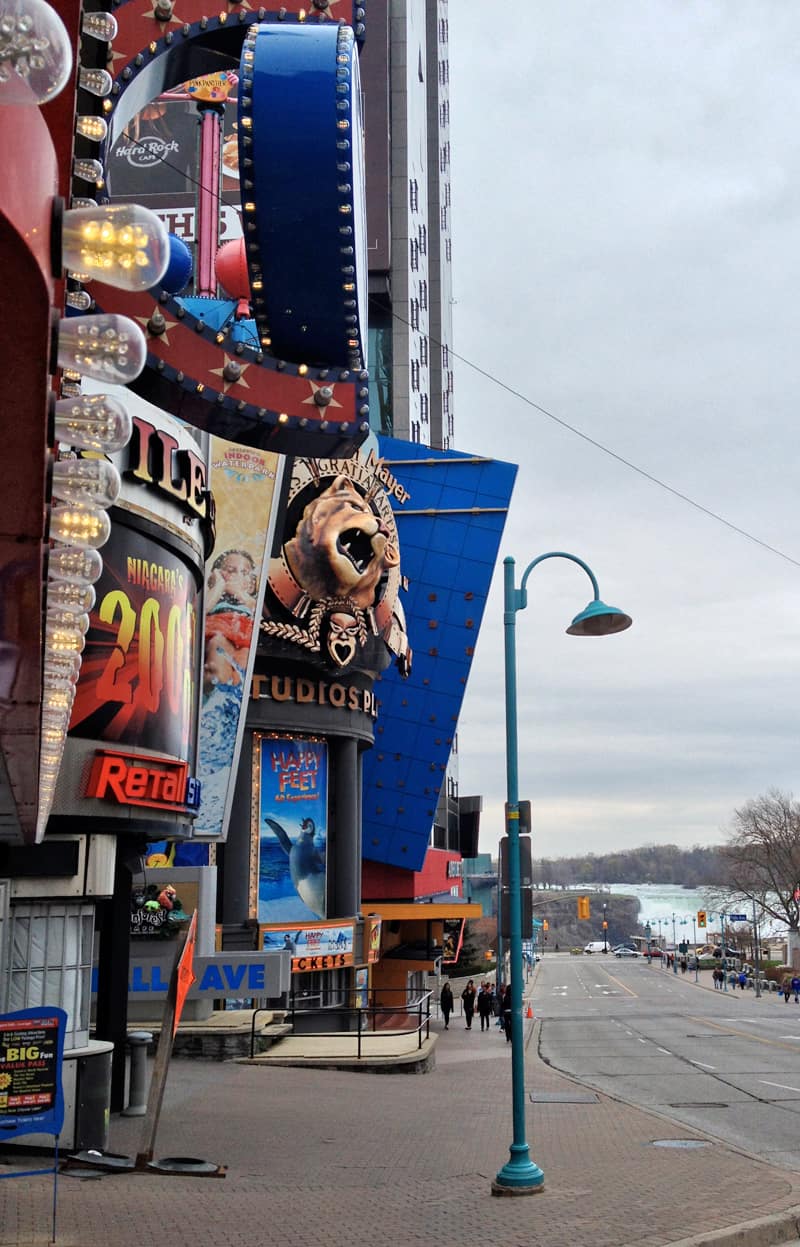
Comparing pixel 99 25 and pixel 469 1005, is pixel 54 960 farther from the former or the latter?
pixel 469 1005

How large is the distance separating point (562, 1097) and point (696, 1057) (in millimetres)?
9512

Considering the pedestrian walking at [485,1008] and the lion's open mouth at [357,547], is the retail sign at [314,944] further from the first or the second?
the lion's open mouth at [357,547]

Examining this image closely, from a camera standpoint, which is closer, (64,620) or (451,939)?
(64,620)

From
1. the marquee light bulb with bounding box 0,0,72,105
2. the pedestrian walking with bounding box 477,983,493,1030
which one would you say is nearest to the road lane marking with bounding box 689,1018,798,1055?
the pedestrian walking with bounding box 477,983,493,1030

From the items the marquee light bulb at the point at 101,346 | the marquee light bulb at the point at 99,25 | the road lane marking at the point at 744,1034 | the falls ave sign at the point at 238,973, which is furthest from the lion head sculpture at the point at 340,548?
the marquee light bulb at the point at 101,346

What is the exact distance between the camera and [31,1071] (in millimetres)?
10508

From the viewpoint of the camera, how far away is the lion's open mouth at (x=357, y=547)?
36031 millimetres

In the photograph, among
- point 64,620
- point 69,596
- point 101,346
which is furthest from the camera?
point 64,620

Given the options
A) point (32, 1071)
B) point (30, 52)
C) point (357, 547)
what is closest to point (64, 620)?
point (30, 52)

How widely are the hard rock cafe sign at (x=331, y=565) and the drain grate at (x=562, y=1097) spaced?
52.7 ft

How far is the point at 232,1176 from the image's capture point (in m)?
13.2

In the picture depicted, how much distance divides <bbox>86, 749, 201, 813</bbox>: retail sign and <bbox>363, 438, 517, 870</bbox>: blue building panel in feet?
95.6

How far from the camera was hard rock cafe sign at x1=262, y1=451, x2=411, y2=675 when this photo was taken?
3519cm

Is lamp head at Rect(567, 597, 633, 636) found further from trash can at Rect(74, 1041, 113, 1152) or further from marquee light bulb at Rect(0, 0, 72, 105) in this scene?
marquee light bulb at Rect(0, 0, 72, 105)
